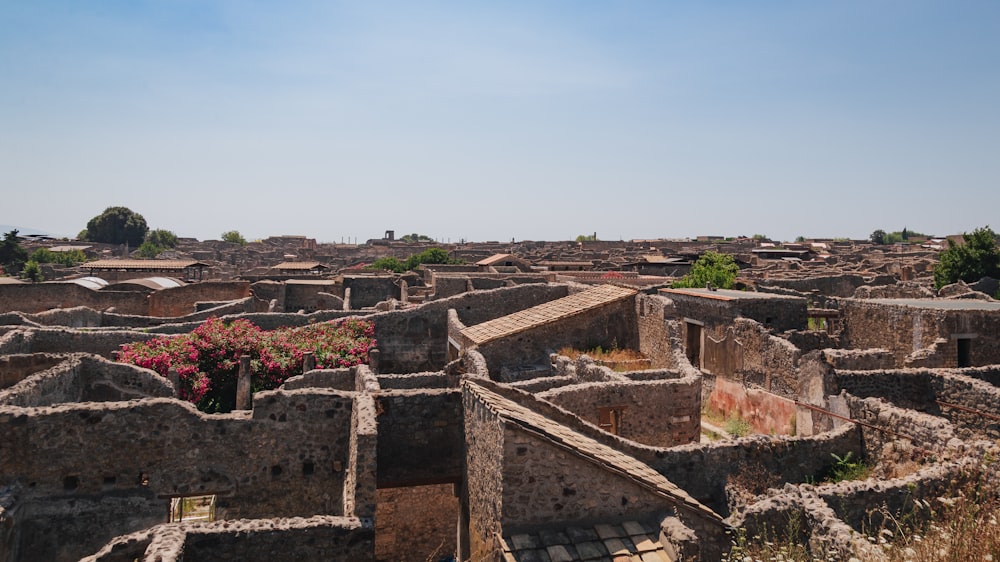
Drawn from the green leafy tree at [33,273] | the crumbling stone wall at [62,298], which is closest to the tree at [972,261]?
the crumbling stone wall at [62,298]

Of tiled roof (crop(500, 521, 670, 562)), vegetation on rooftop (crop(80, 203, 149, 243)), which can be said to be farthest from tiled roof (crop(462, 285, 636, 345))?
vegetation on rooftop (crop(80, 203, 149, 243))

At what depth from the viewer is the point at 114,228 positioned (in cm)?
10281

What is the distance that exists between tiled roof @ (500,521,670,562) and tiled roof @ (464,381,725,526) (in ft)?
1.75

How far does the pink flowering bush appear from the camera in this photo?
49.3 feet

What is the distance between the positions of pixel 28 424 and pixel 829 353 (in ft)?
45.6

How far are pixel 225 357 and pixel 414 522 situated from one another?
7.16 meters

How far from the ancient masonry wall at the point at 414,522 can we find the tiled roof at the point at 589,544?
5.83 meters

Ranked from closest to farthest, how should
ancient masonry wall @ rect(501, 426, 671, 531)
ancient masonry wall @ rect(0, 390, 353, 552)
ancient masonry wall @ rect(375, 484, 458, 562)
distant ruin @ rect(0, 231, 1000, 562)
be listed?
1. ancient masonry wall @ rect(501, 426, 671, 531)
2. distant ruin @ rect(0, 231, 1000, 562)
3. ancient masonry wall @ rect(0, 390, 353, 552)
4. ancient masonry wall @ rect(375, 484, 458, 562)

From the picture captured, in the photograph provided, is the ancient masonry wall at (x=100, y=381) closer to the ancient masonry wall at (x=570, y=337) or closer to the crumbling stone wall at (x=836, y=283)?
the ancient masonry wall at (x=570, y=337)

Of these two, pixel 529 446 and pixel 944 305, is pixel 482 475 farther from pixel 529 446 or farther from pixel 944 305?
pixel 944 305

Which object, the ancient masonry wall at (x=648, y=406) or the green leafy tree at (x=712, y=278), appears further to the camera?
the green leafy tree at (x=712, y=278)

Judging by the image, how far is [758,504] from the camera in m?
7.23

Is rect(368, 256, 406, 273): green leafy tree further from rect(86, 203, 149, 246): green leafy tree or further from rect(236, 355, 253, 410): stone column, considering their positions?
rect(86, 203, 149, 246): green leafy tree

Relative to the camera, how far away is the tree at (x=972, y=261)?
36750 mm
